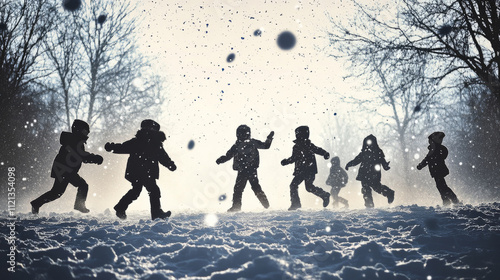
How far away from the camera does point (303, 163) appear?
8008 mm

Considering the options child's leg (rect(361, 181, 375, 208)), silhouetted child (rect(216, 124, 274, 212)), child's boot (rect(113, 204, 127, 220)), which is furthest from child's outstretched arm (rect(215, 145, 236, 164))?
child's leg (rect(361, 181, 375, 208))

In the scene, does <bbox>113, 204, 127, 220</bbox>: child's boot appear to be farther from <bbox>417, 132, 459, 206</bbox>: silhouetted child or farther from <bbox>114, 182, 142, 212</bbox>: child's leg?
<bbox>417, 132, 459, 206</bbox>: silhouetted child

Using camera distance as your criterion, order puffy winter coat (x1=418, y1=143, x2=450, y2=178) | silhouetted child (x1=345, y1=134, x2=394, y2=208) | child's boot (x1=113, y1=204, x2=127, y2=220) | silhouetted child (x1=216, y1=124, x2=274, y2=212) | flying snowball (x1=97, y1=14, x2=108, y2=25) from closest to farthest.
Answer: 1. child's boot (x1=113, y1=204, x2=127, y2=220)
2. puffy winter coat (x1=418, y1=143, x2=450, y2=178)
3. silhouetted child (x1=216, y1=124, x2=274, y2=212)
4. silhouetted child (x1=345, y1=134, x2=394, y2=208)
5. flying snowball (x1=97, y1=14, x2=108, y2=25)

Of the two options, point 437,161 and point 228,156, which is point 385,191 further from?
point 228,156

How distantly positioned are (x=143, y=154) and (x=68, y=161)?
1737mm

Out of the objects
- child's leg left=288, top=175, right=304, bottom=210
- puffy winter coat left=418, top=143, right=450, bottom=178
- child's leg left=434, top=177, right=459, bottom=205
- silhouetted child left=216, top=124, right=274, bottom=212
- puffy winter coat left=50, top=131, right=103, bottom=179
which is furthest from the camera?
child's leg left=288, top=175, right=304, bottom=210

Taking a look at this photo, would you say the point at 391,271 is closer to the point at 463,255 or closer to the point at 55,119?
the point at 463,255

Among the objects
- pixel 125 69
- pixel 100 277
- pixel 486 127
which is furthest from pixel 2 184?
pixel 486 127

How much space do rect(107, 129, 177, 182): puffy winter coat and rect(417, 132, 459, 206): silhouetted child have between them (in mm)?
5740

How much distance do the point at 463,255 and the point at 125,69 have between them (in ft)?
53.6

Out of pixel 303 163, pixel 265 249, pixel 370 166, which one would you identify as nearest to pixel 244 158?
pixel 303 163

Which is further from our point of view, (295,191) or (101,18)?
(101,18)

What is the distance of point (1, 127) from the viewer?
39.1 feet

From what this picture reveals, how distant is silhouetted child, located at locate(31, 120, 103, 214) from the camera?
6387 millimetres
